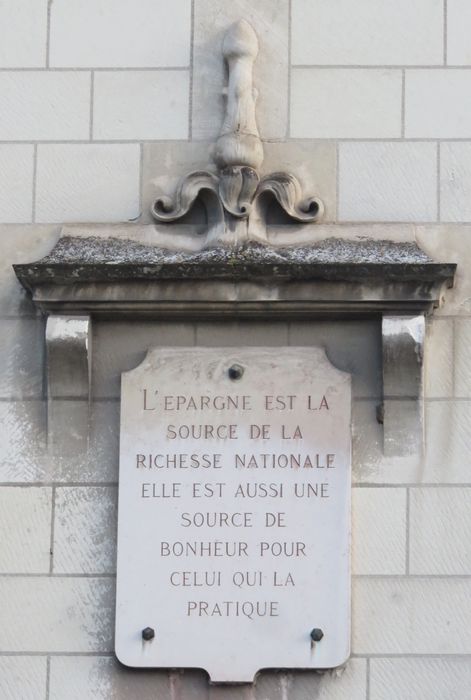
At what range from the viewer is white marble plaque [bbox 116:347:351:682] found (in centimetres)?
962

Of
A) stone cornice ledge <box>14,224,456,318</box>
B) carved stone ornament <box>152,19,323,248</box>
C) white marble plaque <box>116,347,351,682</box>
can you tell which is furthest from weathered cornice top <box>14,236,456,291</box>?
white marble plaque <box>116,347,351,682</box>

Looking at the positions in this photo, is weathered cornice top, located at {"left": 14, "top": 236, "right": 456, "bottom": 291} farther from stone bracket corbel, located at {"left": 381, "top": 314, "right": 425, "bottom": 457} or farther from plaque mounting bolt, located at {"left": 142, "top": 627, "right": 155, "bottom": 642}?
plaque mounting bolt, located at {"left": 142, "top": 627, "right": 155, "bottom": 642}

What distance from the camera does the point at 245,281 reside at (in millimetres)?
9812

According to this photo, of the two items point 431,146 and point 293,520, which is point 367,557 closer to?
point 293,520

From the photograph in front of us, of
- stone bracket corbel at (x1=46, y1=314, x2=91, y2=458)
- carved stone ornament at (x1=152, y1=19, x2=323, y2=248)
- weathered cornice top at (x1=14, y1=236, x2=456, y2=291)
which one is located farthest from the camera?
carved stone ornament at (x1=152, y1=19, x2=323, y2=248)

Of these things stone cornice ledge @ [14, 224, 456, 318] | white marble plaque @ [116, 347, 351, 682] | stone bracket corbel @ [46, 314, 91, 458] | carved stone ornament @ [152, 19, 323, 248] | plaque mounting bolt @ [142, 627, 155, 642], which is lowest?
plaque mounting bolt @ [142, 627, 155, 642]

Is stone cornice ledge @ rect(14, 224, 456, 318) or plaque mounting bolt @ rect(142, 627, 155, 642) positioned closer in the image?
plaque mounting bolt @ rect(142, 627, 155, 642)

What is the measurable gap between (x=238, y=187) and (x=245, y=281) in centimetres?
50

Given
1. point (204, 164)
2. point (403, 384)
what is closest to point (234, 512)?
point (403, 384)

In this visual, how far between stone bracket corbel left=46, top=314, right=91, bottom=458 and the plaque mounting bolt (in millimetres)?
917

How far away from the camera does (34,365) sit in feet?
32.9

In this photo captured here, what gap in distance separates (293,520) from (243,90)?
2.11m

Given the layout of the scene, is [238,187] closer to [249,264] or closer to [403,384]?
[249,264]

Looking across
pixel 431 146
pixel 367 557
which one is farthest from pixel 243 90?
pixel 367 557
